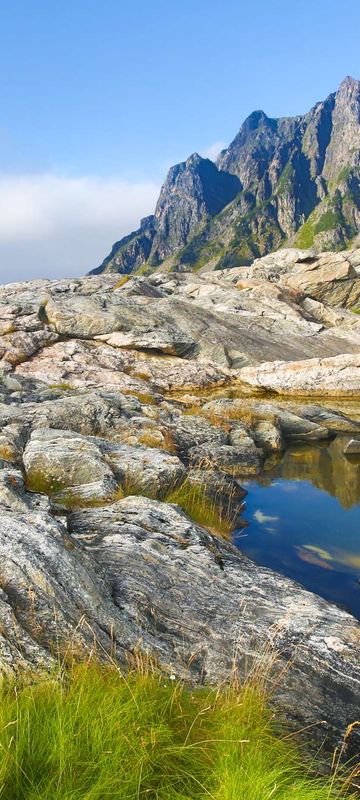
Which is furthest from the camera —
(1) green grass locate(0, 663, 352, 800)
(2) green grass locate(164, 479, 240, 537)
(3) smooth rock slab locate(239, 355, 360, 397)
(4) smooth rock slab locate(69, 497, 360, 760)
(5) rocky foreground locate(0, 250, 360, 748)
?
(3) smooth rock slab locate(239, 355, 360, 397)

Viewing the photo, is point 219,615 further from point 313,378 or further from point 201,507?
point 313,378

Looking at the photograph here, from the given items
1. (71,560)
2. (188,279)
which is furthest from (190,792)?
(188,279)

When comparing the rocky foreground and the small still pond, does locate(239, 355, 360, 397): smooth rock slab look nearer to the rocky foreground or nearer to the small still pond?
the rocky foreground

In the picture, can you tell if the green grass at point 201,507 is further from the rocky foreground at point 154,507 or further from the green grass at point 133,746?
the green grass at point 133,746

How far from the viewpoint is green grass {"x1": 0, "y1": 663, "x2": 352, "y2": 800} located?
14.0ft

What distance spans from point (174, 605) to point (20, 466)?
7275mm

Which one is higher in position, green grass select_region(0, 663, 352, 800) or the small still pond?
green grass select_region(0, 663, 352, 800)

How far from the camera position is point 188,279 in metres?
85.1

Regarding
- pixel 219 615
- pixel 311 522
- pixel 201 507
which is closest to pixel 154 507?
pixel 201 507

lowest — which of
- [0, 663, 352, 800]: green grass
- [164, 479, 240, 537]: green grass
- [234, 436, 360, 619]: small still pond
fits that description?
[234, 436, 360, 619]: small still pond

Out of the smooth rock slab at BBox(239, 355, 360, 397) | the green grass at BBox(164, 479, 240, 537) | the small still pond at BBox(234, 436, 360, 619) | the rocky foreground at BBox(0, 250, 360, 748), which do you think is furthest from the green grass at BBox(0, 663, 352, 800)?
the smooth rock slab at BBox(239, 355, 360, 397)

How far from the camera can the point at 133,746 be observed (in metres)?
4.60

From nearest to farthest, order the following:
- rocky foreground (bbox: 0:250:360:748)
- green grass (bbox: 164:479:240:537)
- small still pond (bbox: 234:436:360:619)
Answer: rocky foreground (bbox: 0:250:360:748) → small still pond (bbox: 234:436:360:619) → green grass (bbox: 164:479:240:537)

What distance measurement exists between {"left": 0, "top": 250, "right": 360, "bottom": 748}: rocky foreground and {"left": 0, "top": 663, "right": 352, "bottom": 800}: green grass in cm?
71
